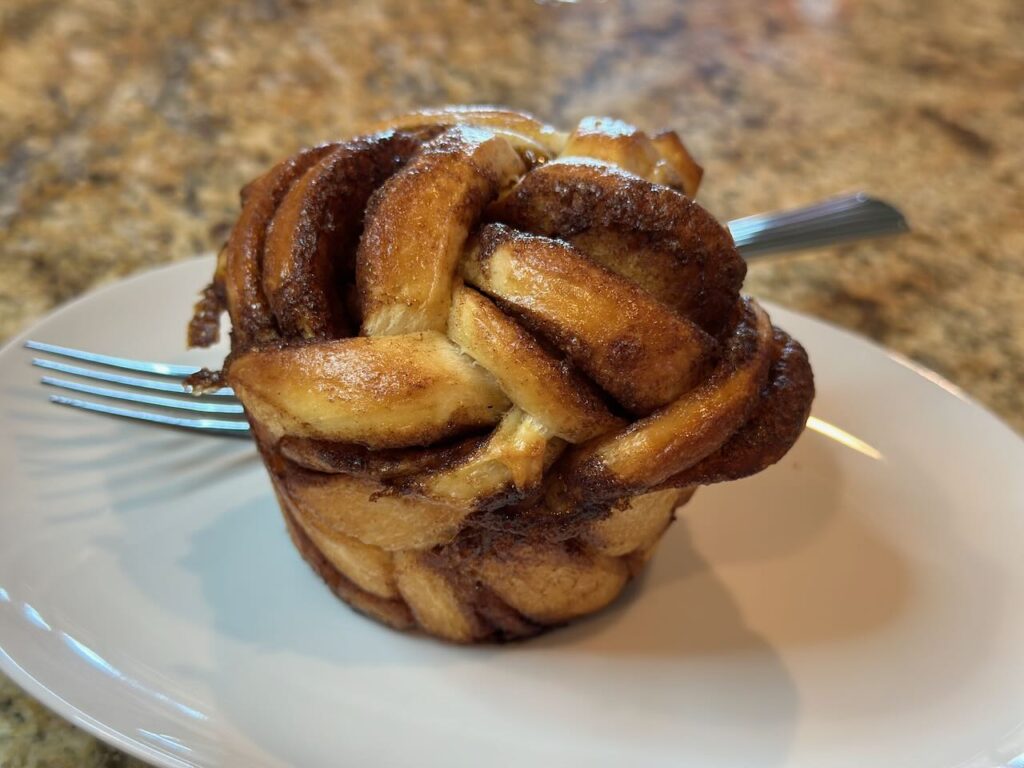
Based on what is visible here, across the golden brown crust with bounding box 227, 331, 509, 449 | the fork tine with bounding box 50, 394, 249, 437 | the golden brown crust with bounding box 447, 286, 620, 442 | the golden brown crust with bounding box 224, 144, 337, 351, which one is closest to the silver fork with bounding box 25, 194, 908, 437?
the fork tine with bounding box 50, 394, 249, 437

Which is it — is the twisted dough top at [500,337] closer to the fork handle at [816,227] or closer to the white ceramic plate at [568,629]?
the white ceramic plate at [568,629]

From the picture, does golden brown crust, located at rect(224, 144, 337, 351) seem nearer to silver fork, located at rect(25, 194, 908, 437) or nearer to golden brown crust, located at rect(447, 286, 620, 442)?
golden brown crust, located at rect(447, 286, 620, 442)

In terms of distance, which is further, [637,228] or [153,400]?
[153,400]

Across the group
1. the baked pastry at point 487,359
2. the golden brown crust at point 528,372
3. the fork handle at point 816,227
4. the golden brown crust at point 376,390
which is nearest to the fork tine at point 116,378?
the baked pastry at point 487,359

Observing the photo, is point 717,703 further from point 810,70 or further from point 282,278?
point 810,70

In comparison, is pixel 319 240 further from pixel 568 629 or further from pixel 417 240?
pixel 568 629

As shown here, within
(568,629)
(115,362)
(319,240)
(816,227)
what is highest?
(319,240)

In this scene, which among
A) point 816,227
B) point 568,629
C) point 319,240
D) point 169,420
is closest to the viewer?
point 319,240

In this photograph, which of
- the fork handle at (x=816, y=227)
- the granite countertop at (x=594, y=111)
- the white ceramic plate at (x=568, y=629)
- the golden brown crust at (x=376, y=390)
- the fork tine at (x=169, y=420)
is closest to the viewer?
the golden brown crust at (x=376, y=390)

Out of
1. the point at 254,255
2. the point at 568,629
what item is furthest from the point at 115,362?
the point at 568,629
